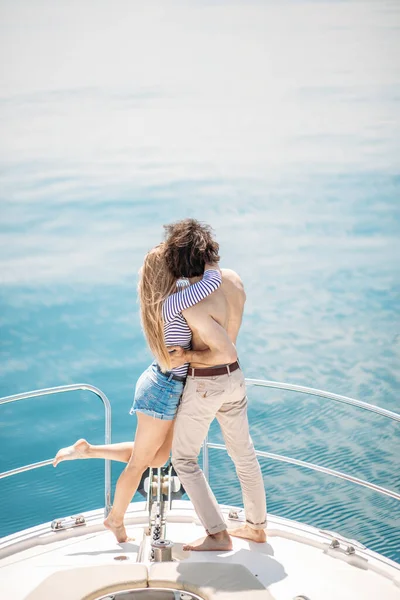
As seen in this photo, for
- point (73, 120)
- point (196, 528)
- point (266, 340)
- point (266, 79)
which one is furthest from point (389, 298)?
point (196, 528)

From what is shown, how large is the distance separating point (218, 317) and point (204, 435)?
452 millimetres

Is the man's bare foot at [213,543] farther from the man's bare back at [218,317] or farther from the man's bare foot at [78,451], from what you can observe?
the man's bare back at [218,317]

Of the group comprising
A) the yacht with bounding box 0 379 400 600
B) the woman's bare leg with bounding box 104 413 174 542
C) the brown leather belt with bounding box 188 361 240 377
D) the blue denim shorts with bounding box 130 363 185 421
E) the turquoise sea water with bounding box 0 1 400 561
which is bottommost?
the yacht with bounding box 0 379 400 600

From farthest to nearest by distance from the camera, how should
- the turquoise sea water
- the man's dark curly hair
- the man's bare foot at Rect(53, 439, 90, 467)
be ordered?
the turquoise sea water
the man's bare foot at Rect(53, 439, 90, 467)
the man's dark curly hair

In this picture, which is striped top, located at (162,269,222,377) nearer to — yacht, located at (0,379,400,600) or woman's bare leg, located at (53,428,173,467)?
woman's bare leg, located at (53,428,173,467)

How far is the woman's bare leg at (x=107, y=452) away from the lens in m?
2.96

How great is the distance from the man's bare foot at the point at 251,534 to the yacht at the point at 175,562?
0.08 feet

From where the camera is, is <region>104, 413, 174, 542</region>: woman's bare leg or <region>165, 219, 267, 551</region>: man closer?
<region>165, 219, 267, 551</region>: man

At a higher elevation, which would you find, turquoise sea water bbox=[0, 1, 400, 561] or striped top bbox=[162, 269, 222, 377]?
turquoise sea water bbox=[0, 1, 400, 561]

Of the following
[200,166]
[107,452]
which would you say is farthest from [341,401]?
[200,166]

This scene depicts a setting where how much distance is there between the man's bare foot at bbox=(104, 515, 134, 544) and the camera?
2977 millimetres

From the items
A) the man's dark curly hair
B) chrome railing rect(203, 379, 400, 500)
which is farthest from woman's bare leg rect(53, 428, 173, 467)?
the man's dark curly hair

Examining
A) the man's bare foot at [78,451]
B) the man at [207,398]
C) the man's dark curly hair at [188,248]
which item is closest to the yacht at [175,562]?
the man at [207,398]

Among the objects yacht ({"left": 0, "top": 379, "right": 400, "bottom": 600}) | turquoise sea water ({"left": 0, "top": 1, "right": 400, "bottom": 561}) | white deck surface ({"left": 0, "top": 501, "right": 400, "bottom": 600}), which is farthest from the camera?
turquoise sea water ({"left": 0, "top": 1, "right": 400, "bottom": 561})
